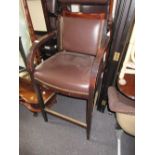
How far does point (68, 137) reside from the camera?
1.26 m

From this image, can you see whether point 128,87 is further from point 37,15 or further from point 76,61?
point 37,15

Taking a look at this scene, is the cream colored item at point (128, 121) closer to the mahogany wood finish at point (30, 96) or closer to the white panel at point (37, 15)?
the mahogany wood finish at point (30, 96)

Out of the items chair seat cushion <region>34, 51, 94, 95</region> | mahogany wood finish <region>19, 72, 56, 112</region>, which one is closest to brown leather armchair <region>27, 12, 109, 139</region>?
chair seat cushion <region>34, 51, 94, 95</region>

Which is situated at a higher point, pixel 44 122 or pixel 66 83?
pixel 66 83

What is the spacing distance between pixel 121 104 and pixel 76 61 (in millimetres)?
494

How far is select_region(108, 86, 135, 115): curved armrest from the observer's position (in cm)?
93

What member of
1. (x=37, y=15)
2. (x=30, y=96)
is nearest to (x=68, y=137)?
(x=30, y=96)

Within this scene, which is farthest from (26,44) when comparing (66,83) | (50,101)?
(66,83)

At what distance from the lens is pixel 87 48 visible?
1.21 metres

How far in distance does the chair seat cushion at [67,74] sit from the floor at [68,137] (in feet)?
1.73

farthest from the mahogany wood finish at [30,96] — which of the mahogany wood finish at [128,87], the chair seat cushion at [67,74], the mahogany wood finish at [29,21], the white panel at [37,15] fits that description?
the mahogany wood finish at [128,87]

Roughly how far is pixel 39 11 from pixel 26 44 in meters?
0.37

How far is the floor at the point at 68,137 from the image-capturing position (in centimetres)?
117
